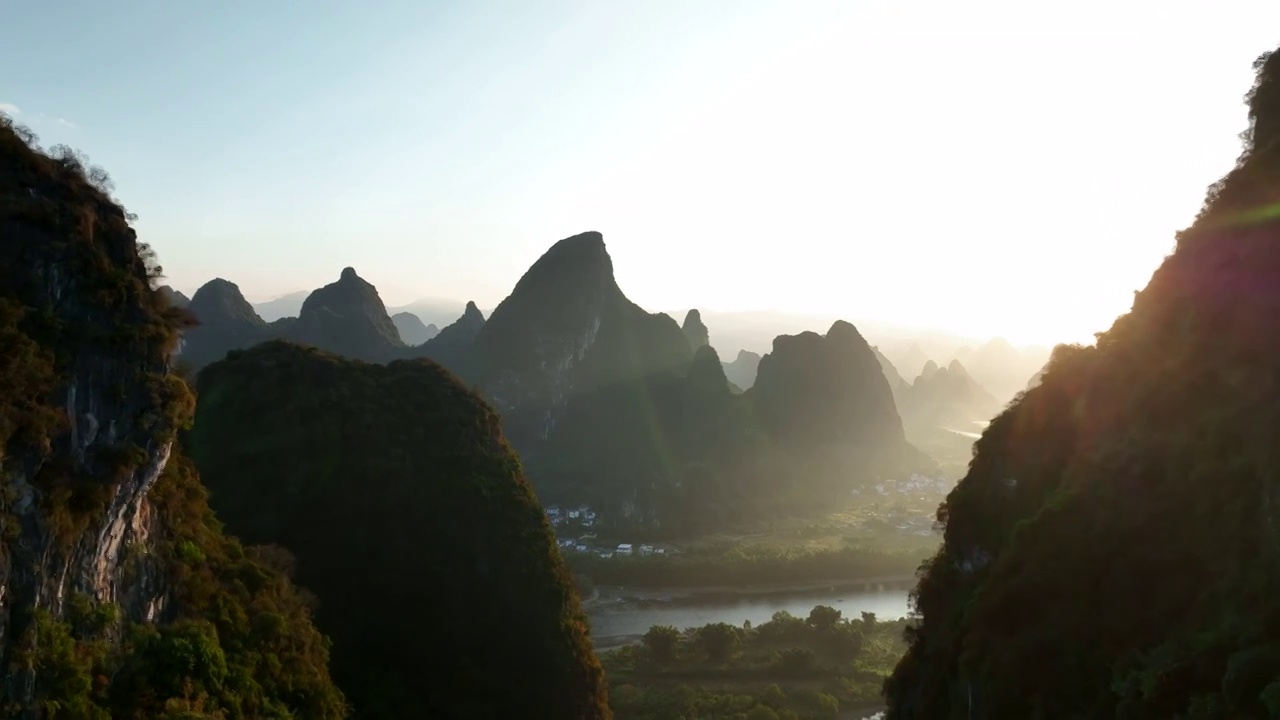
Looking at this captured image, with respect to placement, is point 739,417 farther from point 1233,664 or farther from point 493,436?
point 1233,664

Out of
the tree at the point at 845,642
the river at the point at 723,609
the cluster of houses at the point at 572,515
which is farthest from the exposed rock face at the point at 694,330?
the tree at the point at 845,642

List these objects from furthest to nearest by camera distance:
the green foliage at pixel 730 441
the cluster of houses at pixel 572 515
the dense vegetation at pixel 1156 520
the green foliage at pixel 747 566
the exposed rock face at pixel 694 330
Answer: the exposed rock face at pixel 694 330 < the green foliage at pixel 730 441 < the cluster of houses at pixel 572 515 < the green foliage at pixel 747 566 < the dense vegetation at pixel 1156 520

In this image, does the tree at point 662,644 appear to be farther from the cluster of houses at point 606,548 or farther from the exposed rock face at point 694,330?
the exposed rock face at point 694,330

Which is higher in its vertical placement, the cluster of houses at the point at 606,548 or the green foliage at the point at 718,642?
the cluster of houses at the point at 606,548

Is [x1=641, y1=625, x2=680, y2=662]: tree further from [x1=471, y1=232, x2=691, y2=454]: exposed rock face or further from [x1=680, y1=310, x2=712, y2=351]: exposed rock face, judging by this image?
[x1=680, y1=310, x2=712, y2=351]: exposed rock face

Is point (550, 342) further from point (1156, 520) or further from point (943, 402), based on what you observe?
point (943, 402)

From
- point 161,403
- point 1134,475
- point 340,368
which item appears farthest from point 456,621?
Result: point 1134,475
